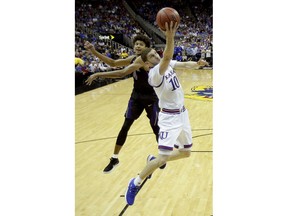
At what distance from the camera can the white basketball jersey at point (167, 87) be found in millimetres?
4043

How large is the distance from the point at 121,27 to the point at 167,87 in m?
1.89

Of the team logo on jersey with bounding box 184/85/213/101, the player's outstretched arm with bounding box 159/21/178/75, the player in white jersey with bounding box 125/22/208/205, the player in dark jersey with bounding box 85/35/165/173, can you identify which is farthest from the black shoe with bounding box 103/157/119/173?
the team logo on jersey with bounding box 184/85/213/101

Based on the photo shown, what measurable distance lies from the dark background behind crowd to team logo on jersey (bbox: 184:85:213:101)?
2.34m

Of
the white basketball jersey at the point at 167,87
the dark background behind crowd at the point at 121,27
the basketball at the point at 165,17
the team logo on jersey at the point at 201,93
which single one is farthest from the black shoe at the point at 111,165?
the team logo on jersey at the point at 201,93

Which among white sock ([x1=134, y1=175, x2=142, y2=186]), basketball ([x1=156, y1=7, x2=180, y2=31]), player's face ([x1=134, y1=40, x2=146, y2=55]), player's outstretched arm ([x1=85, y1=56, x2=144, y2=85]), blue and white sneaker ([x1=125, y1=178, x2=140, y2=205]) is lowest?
blue and white sneaker ([x1=125, y1=178, x2=140, y2=205])

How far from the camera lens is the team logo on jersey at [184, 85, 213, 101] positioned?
9.13 metres

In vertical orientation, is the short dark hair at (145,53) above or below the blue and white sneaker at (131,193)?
above

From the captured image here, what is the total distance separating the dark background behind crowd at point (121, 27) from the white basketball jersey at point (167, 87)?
1.77 feet

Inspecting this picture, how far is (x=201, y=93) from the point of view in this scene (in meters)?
9.62

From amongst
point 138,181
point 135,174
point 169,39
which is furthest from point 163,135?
point 135,174

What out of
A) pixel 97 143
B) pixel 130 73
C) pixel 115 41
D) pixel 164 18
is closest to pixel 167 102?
pixel 130 73

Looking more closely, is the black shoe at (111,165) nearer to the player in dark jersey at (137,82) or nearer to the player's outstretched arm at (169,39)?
the player in dark jersey at (137,82)

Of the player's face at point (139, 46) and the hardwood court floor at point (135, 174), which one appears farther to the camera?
the hardwood court floor at point (135, 174)

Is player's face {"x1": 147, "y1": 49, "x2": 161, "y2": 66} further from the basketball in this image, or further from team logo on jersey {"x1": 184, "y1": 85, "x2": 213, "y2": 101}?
team logo on jersey {"x1": 184, "y1": 85, "x2": 213, "y2": 101}
